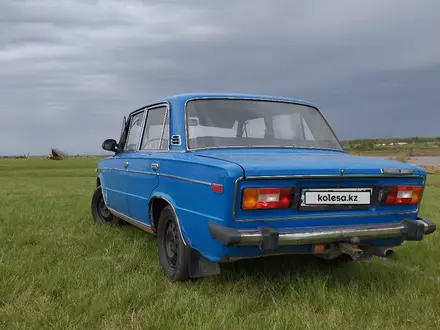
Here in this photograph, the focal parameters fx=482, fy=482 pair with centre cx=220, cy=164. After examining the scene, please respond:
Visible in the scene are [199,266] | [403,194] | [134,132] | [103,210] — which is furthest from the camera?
[103,210]

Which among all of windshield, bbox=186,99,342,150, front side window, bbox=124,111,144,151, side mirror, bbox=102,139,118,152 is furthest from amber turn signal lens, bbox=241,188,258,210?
side mirror, bbox=102,139,118,152

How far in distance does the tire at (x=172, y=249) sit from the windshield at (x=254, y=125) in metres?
0.72

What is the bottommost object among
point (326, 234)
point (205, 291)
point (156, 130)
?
point (205, 291)

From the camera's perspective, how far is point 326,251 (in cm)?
371

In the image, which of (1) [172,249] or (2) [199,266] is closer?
(2) [199,266]

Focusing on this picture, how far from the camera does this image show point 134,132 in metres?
5.93

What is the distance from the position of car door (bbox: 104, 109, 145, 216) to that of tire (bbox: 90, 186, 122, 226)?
2.32 feet

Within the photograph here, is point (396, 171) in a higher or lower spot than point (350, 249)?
higher

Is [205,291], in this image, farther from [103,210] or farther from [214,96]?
[103,210]

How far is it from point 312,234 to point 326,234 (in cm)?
12

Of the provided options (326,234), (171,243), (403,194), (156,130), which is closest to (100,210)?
(156,130)

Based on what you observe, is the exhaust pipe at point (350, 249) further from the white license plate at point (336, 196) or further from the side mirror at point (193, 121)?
the side mirror at point (193, 121)

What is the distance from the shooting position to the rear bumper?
3316 mm

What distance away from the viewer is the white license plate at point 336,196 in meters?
3.57
